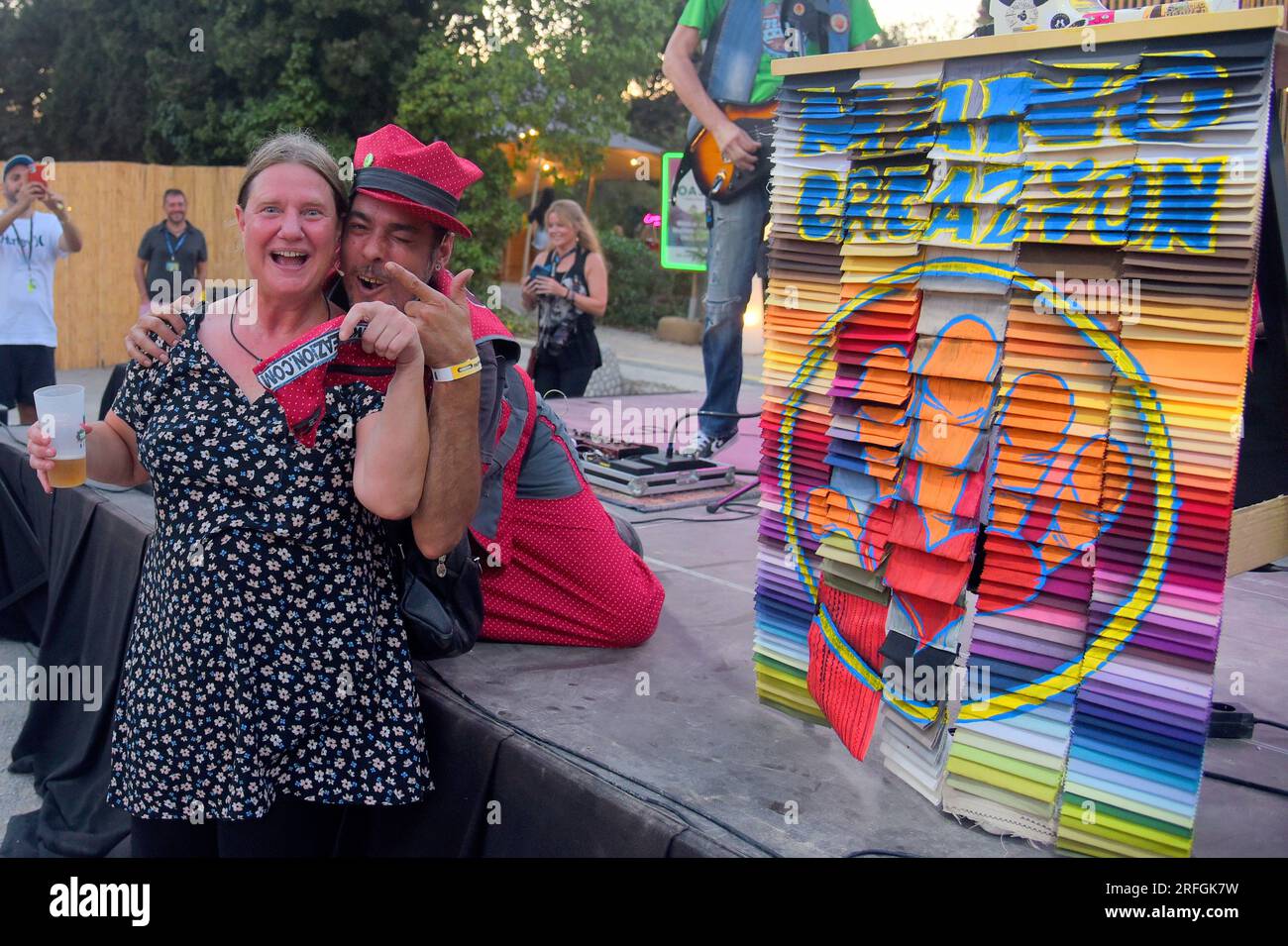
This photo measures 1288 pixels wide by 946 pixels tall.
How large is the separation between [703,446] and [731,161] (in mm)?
1284

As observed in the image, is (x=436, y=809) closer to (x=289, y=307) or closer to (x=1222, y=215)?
(x=289, y=307)

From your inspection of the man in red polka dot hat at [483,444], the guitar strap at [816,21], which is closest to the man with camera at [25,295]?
the guitar strap at [816,21]

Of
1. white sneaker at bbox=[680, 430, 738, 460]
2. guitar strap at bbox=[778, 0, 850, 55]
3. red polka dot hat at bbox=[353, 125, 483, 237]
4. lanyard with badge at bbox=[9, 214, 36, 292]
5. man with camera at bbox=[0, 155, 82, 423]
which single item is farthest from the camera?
lanyard with badge at bbox=[9, 214, 36, 292]

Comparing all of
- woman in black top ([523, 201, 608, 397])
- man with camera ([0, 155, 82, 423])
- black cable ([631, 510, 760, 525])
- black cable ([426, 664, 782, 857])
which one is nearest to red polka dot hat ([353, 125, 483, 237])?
black cable ([426, 664, 782, 857])

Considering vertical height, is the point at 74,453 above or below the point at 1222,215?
below

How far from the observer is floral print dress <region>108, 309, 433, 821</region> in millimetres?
2096

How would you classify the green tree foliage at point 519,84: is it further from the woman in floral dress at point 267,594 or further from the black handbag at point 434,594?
the woman in floral dress at point 267,594

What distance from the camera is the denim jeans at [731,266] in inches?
185

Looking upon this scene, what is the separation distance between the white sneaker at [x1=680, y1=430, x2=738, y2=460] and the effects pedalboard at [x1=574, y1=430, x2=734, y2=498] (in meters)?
0.10

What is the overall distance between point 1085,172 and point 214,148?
56.3 feet

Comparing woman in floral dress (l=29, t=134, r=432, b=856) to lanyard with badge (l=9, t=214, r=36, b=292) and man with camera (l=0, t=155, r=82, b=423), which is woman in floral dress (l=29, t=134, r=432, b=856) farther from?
lanyard with badge (l=9, t=214, r=36, b=292)

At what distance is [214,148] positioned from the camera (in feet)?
55.4

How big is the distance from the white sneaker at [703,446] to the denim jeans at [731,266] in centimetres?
34
